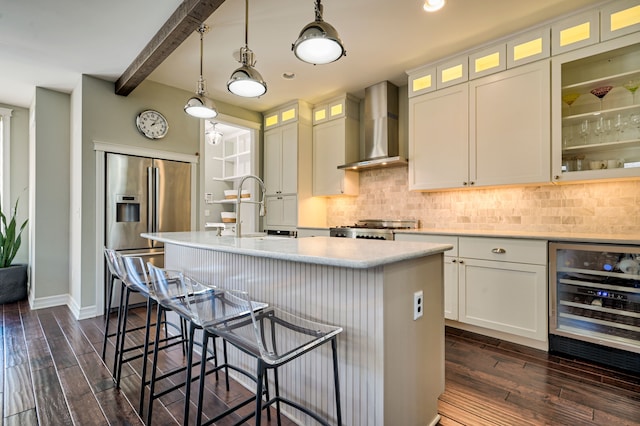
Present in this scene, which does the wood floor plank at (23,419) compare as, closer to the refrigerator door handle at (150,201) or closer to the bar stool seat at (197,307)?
the bar stool seat at (197,307)

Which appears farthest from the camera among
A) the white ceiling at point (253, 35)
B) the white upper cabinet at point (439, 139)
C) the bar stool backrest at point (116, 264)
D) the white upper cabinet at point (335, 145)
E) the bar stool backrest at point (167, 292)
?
the white upper cabinet at point (335, 145)

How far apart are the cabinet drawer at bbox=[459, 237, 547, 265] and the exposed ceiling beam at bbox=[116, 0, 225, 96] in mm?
2837

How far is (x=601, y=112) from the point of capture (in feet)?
8.61

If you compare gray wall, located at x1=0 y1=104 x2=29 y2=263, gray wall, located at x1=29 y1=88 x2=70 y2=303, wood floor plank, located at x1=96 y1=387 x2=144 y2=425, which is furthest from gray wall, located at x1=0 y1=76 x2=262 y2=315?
wood floor plank, located at x1=96 y1=387 x2=144 y2=425

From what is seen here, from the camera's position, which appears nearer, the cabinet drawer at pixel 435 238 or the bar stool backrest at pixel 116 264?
the bar stool backrest at pixel 116 264

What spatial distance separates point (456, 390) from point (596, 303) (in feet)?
4.53

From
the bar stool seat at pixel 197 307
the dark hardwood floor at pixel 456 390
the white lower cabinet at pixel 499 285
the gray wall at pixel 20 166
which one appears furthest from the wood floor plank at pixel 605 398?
the gray wall at pixel 20 166

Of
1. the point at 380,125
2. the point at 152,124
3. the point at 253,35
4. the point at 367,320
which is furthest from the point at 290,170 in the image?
the point at 367,320

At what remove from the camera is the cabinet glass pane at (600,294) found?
2.24 m

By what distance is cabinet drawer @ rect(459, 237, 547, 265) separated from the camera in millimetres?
2557

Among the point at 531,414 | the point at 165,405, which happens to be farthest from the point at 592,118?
the point at 165,405

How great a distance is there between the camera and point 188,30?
2457 millimetres

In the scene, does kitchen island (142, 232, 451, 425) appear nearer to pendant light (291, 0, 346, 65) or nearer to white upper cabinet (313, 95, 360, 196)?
pendant light (291, 0, 346, 65)

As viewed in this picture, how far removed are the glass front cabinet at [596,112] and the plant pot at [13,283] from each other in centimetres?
634
